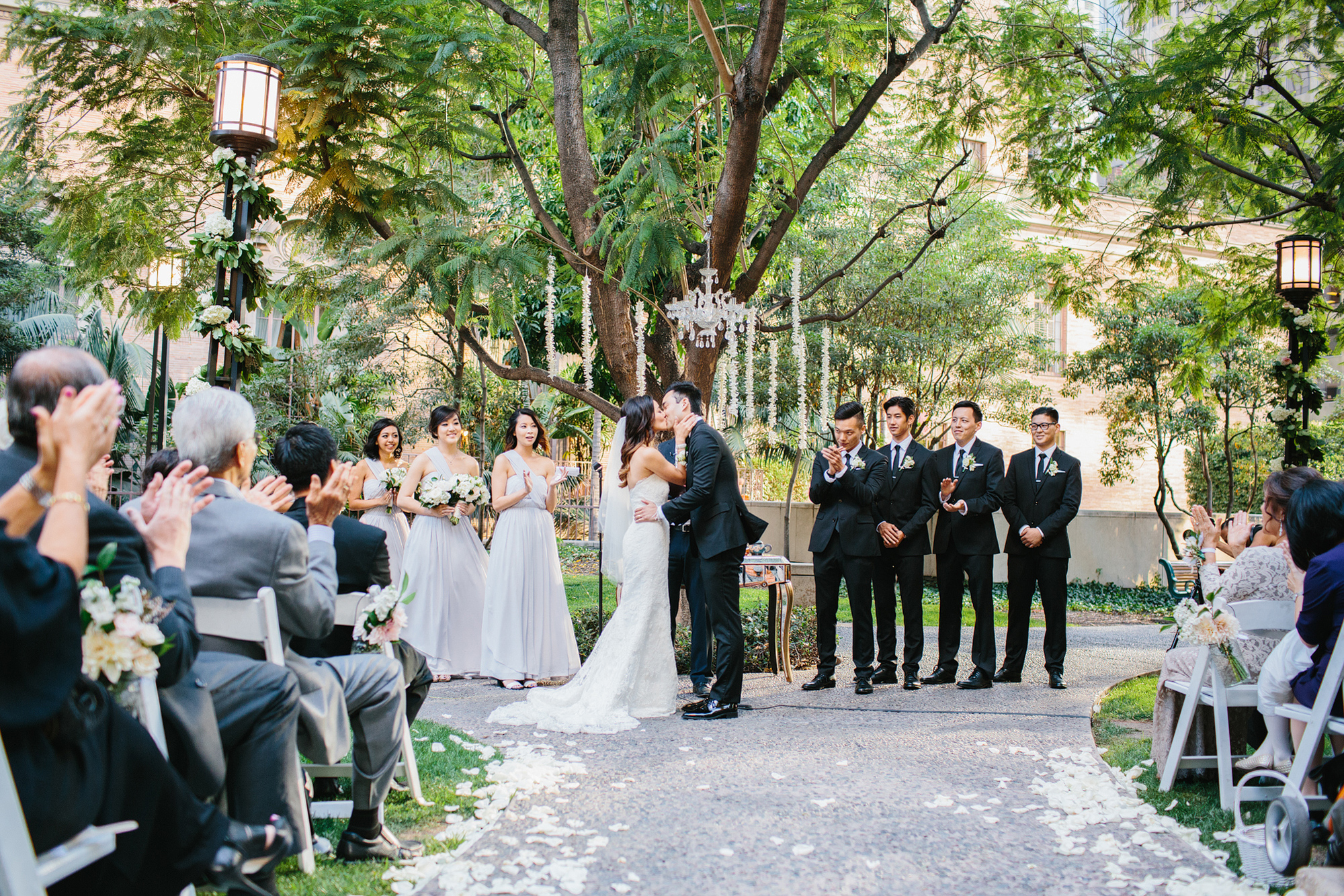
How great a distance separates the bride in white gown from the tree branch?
4077 millimetres

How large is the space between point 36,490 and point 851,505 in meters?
6.12

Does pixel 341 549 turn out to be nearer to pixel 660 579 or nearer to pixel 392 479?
pixel 660 579

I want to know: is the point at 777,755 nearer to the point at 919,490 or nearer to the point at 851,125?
the point at 919,490

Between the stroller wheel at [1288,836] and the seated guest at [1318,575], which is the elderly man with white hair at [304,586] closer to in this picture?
the stroller wheel at [1288,836]

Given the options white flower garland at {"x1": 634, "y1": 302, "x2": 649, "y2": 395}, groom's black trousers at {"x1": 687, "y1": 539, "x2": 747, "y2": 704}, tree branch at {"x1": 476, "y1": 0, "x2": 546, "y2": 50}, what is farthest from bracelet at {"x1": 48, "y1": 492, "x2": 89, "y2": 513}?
tree branch at {"x1": 476, "y1": 0, "x2": 546, "y2": 50}

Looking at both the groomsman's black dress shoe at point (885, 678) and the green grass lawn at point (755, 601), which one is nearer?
the groomsman's black dress shoe at point (885, 678)

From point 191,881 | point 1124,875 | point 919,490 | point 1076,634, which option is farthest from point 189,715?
point 1076,634

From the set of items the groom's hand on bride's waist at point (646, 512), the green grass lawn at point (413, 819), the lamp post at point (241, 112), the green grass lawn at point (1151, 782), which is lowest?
the green grass lawn at point (413, 819)

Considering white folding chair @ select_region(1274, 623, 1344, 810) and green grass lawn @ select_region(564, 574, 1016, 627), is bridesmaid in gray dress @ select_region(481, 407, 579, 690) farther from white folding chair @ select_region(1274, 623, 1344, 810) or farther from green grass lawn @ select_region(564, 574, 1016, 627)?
white folding chair @ select_region(1274, 623, 1344, 810)

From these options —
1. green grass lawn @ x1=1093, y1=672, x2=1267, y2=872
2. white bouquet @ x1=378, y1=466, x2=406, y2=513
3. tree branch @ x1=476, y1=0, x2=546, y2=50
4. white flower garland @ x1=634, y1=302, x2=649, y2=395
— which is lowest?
green grass lawn @ x1=1093, y1=672, x2=1267, y2=872

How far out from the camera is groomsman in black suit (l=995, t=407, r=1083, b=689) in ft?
25.7

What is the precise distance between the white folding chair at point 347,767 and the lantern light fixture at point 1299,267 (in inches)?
324

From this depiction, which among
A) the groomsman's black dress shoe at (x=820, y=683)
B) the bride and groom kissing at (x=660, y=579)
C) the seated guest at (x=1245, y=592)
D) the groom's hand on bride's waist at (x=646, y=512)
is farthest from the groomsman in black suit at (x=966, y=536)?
the seated guest at (x=1245, y=592)

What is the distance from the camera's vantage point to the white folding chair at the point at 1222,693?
450cm
